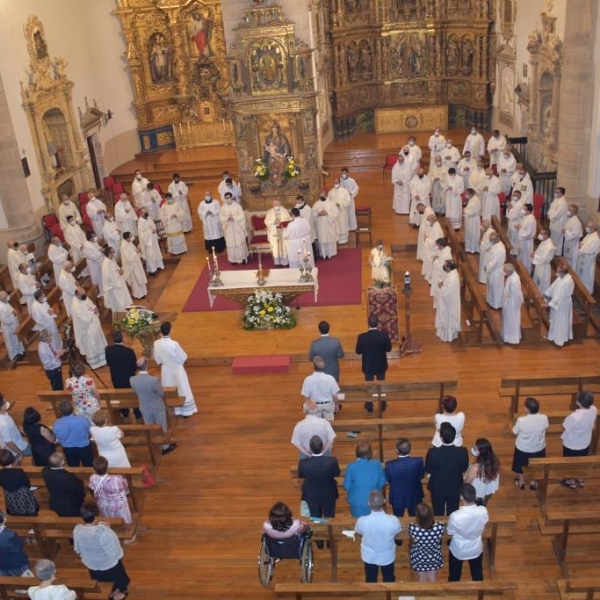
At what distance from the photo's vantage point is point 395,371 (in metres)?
13.2

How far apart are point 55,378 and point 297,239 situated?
6.01 metres

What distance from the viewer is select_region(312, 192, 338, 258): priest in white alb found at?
17.7 meters

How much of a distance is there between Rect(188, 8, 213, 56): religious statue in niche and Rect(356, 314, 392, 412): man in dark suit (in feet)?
55.7

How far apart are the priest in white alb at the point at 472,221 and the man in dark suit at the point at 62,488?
1110cm

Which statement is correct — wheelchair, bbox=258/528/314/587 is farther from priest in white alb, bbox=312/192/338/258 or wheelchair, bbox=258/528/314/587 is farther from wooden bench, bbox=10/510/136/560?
priest in white alb, bbox=312/192/338/258

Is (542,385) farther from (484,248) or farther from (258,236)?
(258,236)

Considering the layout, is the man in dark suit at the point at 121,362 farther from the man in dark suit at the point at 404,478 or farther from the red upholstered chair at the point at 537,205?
the red upholstered chair at the point at 537,205

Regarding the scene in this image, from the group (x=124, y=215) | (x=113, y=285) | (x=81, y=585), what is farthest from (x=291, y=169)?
(x=81, y=585)

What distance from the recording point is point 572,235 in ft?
51.1

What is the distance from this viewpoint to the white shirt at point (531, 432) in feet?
30.4

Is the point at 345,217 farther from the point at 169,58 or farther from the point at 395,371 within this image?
the point at 169,58

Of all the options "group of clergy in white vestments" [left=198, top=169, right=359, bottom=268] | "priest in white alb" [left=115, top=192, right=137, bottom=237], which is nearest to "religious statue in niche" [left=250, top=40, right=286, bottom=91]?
"group of clergy in white vestments" [left=198, top=169, right=359, bottom=268]

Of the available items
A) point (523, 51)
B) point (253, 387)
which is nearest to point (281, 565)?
point (253, 387)

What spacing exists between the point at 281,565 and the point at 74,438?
10.4 feet
